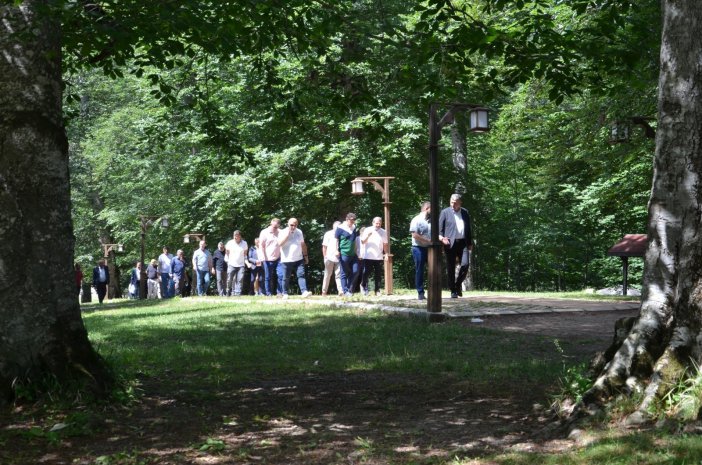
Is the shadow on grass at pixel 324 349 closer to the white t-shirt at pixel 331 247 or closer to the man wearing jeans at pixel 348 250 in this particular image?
the man wearing jeans at pixel 348 250

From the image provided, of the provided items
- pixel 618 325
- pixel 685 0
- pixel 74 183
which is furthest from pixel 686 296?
pixel 74 183

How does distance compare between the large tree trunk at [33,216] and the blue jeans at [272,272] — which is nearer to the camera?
the large tree trunk at [33,216]

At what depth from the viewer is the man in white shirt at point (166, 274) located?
95.6 ft

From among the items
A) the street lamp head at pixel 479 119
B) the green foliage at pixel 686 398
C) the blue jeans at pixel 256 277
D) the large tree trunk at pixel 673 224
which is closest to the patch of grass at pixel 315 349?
the large tree trunk at pixel 673 224

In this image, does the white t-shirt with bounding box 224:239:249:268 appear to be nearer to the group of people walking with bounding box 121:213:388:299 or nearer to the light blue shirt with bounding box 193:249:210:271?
the group of people walking with bounding box 121:213:388:299

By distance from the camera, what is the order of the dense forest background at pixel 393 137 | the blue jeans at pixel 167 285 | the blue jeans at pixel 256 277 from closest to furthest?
the dense forest background at pixel 393 137
the blue jeans at pixel 256 277
the blue jeans at pixel 167 285

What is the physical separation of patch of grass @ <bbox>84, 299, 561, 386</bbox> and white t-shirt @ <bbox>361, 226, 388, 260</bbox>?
419cm

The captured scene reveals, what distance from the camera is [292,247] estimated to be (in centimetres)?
1834

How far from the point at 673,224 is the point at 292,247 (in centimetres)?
1367

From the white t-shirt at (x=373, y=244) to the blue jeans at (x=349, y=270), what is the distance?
29 cm

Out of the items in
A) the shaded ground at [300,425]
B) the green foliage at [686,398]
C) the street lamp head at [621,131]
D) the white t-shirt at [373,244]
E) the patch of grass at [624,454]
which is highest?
the street lamp head at [621,131]

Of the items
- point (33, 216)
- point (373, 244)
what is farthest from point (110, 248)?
point (33, 216)

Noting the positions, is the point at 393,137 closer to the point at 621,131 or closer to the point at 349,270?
the point at 349,270

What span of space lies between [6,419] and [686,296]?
15.1ft
